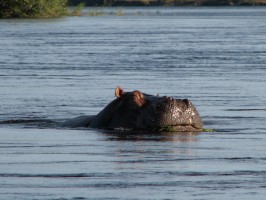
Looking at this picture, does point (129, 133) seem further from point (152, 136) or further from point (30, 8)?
point (30, 8)

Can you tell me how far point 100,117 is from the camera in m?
16.2

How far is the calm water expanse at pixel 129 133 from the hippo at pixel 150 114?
21 centimetres

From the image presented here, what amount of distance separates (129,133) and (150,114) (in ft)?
1.17

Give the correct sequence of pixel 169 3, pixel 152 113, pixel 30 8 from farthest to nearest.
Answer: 1. pixel 169 3
2. pixel 30 8
3. pixel 152 113

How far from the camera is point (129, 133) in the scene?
15336 mm

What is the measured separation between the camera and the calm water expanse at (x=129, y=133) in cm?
1088

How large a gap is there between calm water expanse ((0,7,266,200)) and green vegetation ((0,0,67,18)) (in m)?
37.4

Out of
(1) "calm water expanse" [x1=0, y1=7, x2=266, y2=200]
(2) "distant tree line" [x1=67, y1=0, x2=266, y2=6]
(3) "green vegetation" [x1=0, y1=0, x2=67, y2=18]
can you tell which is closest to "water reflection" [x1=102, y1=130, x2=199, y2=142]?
(1) "calm water expanse" [x1=0, y1=7, x2=266, y2=200]

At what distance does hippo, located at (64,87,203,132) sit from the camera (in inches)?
594

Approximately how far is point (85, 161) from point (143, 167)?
2.52 ft

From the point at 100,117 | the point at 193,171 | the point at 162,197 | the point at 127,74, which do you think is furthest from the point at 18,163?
the point at 127,74

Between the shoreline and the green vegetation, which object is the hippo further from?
the shoreline

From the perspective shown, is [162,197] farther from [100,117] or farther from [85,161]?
[100,117]

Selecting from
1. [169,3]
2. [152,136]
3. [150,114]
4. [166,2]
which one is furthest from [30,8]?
[152,136]
